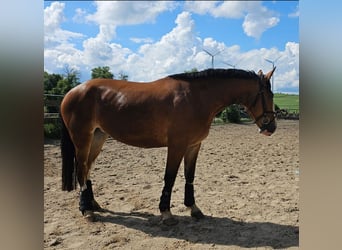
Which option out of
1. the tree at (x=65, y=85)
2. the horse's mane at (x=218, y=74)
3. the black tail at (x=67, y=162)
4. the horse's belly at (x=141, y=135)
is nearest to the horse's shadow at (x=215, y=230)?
the black tail at (x=67, y=162)

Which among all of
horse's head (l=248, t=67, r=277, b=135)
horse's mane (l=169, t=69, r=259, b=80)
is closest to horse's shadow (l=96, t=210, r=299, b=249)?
horse's head (l=248, t=67, r=277, b=135)

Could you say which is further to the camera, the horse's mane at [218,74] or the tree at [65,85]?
the tree at [65,85]

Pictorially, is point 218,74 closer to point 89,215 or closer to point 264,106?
point 264,106

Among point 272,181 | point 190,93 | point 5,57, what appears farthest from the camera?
point 272,181

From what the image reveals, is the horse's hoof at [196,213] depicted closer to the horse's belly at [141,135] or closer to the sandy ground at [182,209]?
the sandy ground at [182,209]

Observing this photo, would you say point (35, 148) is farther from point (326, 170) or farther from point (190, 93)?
point (190, 93)

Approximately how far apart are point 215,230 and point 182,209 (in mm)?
602

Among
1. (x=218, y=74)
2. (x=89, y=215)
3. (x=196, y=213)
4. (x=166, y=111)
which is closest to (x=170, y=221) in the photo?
(x=196, y=213)

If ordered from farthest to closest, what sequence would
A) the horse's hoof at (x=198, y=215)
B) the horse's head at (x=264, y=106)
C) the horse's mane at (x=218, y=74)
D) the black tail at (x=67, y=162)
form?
the black tail at (x=67, y=162)
the horse's hoof at (x=198, y=215)
the horse's mane at (x=218, y=74)
the horse's head at (x=264, y=106)

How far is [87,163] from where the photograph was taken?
132 inches

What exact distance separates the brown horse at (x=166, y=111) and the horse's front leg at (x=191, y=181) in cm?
1

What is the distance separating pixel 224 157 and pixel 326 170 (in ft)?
18.0

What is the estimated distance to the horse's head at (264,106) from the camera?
2902mm

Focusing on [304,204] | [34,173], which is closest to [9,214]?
[34,173]
